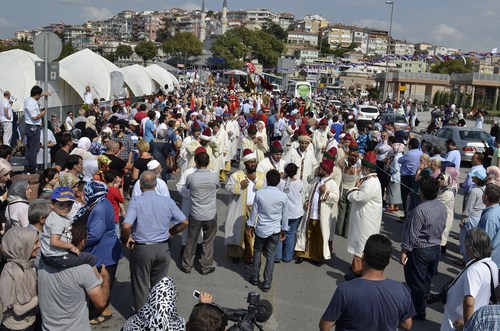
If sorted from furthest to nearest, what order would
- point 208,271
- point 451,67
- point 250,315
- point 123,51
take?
point 123,51 < point 451,67 < point 208,271 < point 250,315

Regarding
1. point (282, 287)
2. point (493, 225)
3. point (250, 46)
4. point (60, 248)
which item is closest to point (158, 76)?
point (282, 287)

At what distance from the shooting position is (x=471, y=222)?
750 centimetres

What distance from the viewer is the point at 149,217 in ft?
→ 17.7

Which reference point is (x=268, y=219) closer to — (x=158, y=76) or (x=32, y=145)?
(x=32, y=145)

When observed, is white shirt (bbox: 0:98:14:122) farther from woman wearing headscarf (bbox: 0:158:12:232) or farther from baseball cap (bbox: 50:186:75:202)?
baseball cap (bbox: 50:186:75:202)

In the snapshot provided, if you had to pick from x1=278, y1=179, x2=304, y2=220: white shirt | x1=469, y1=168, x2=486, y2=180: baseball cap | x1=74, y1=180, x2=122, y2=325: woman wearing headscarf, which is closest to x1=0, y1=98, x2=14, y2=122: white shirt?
x1=278, y1=179, x2=304, y2=220: white shirt

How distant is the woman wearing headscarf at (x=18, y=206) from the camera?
5.37 meters

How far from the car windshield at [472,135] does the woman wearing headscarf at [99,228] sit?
16752 mm

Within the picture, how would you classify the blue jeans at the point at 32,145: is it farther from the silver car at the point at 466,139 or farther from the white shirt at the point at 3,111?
the silver car at the point at 466,139

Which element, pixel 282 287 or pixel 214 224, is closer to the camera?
pixel 282 287

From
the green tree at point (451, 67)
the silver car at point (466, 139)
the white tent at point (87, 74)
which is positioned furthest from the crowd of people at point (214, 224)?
the green tree at point (451, 67)

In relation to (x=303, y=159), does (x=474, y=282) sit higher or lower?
lower

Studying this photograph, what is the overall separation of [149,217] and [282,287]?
2.46 m

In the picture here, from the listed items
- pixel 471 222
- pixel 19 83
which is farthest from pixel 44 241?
pixel 19 83
